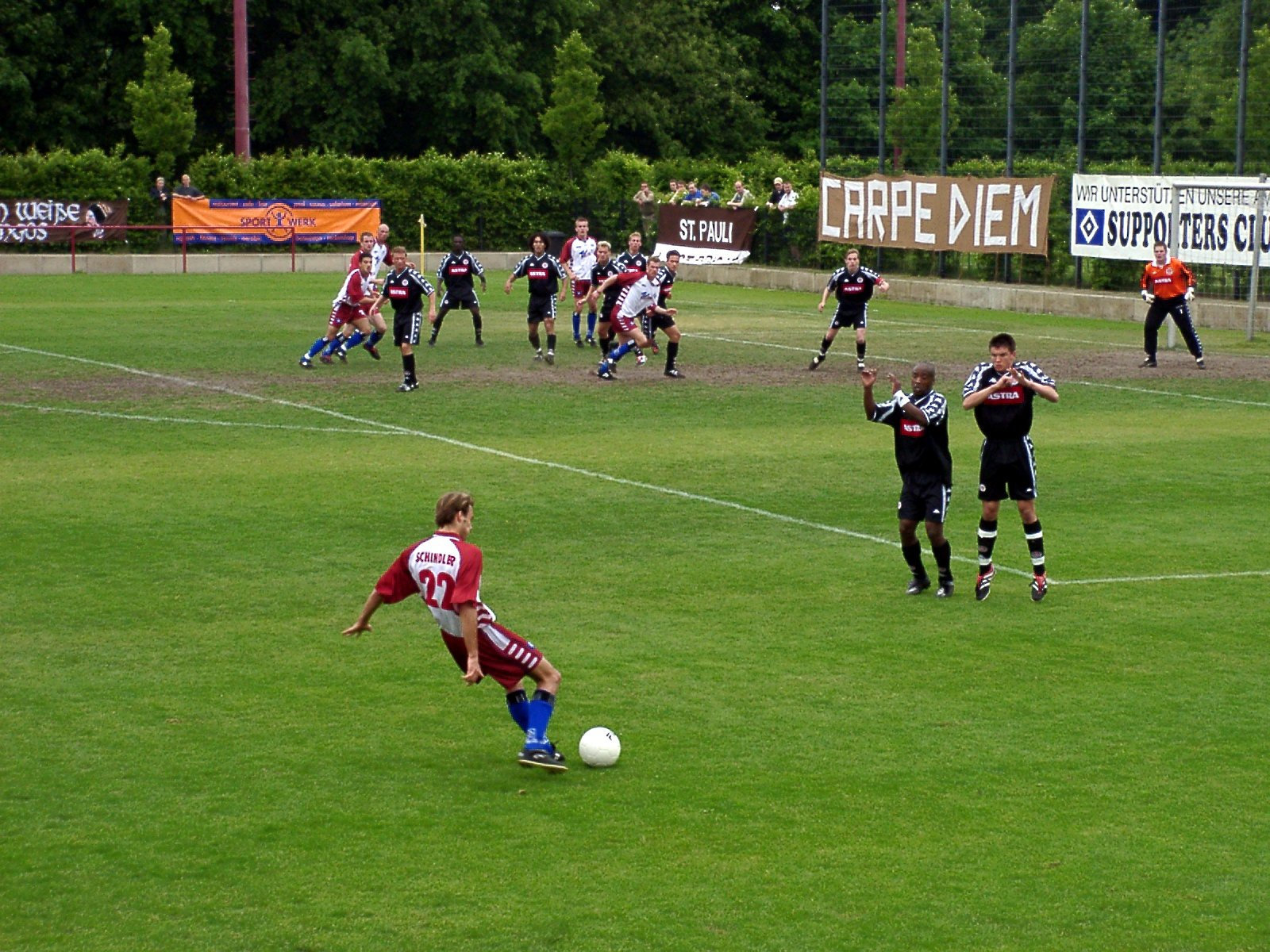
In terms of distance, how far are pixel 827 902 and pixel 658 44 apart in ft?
217

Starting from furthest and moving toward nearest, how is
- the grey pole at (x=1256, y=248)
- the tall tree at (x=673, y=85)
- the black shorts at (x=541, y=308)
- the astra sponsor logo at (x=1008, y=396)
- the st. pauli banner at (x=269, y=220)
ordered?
1. the tall tree at (x=673, y=85)
2. the st. pauli banner at (x=269, y=220)
3. the grey pole at (x=1256, y=248)
4. the black shorts at (x=541, y=308)
5. the astra sponsor logo at (x=1008, y=396)

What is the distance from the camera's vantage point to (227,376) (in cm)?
2683

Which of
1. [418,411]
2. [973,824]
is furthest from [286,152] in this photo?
[973,824]

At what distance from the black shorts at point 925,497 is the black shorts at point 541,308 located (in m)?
17.3

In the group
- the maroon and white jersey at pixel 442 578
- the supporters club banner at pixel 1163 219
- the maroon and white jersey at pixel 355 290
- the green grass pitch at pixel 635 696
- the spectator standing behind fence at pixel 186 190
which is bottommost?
the green grass pitch at pixel 635 696

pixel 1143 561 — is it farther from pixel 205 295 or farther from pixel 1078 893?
pixel 205 295

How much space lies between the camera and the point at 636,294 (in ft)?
90.3

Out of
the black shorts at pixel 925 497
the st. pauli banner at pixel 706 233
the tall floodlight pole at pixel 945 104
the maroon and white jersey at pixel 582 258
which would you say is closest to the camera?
the black shorts at pixel 925 497

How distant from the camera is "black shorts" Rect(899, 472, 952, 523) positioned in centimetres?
1334

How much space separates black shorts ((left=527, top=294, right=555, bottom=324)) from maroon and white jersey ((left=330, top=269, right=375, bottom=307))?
329 centimetres

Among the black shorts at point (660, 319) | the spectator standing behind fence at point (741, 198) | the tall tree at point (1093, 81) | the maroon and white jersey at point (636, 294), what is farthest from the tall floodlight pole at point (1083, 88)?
the maroon and white jersey at point (636, 294)

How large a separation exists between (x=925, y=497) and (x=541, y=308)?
17.6 metres

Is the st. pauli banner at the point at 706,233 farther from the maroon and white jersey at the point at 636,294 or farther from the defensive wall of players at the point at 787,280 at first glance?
the maroon and white jersey at the point at 636,294

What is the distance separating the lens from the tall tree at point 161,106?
55.1 meters
